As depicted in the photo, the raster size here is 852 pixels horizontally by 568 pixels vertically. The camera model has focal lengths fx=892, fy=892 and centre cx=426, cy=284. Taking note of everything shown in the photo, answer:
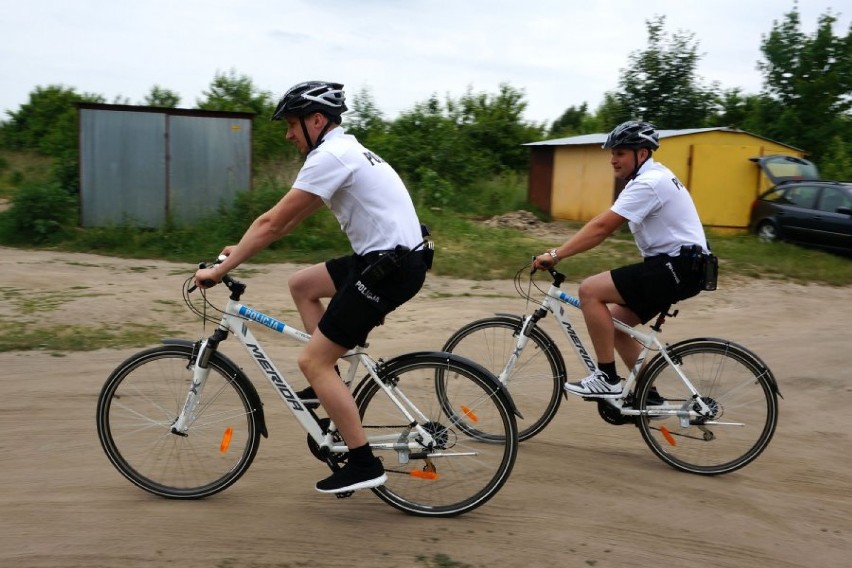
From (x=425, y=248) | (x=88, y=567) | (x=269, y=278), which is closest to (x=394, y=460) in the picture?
(x=425, y=248)

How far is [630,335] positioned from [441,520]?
182cm

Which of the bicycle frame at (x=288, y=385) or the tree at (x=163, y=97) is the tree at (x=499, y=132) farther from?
the bicycle frame at (x=288, y=385)

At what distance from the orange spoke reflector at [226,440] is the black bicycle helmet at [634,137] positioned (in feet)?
9.15

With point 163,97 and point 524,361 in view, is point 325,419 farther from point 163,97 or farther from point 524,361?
point 163,97

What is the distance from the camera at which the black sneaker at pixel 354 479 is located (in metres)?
4.36

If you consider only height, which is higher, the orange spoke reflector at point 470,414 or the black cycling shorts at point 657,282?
the black cycling shorts at point 657,282

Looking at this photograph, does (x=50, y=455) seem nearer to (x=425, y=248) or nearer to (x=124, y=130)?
(x=425, y=248)

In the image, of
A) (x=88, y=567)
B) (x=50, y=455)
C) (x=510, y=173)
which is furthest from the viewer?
(x=510, y=173)

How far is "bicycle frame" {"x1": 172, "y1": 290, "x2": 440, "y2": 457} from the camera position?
4.46 meters

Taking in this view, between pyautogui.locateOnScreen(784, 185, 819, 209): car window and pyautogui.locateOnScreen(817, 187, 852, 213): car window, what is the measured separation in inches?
7.5

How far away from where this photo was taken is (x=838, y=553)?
4184 millimetres

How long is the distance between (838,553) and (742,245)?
47.5 feet

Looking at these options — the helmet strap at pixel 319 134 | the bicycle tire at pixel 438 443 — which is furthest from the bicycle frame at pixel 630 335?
the helmet strap at pixel 319 134

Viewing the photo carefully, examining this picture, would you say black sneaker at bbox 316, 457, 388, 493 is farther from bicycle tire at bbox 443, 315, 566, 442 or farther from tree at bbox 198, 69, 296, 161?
tree at bbox 198, 69, 296, 161
